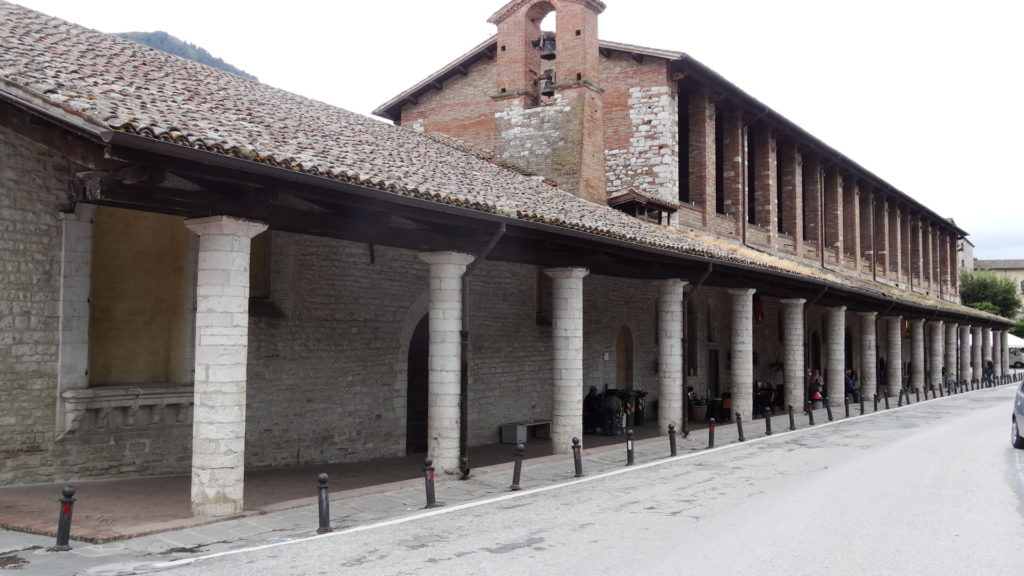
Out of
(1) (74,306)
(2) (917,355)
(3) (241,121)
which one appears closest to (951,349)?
(2) (917,355)

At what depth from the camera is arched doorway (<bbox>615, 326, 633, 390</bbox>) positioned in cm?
2172

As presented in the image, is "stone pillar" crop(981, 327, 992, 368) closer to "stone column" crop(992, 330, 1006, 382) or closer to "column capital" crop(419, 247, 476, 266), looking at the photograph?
"stone column" crop(992, 330, 1006, 382)

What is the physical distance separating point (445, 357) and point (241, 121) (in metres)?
4.24

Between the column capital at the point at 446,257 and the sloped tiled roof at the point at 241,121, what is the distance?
90 centimetres

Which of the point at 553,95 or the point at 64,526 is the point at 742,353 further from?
the point at 64,526

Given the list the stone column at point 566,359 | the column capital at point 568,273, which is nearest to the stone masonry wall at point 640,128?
the column capital at point 568,273

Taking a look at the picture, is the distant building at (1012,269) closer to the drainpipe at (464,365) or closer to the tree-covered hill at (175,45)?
the drainpipe at (464,365)

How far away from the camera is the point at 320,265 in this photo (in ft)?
43.0

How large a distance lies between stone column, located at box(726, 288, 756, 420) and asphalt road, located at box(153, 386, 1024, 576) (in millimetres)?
6840

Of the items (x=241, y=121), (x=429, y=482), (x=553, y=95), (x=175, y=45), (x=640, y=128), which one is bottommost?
(x=429, y=482)

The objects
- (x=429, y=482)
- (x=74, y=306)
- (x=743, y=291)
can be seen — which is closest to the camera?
(x=429, y=482)

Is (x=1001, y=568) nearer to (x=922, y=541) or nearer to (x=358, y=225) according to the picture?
(x=922, y=541)

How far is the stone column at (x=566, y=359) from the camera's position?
46.5ft

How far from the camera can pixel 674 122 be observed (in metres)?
23.7
